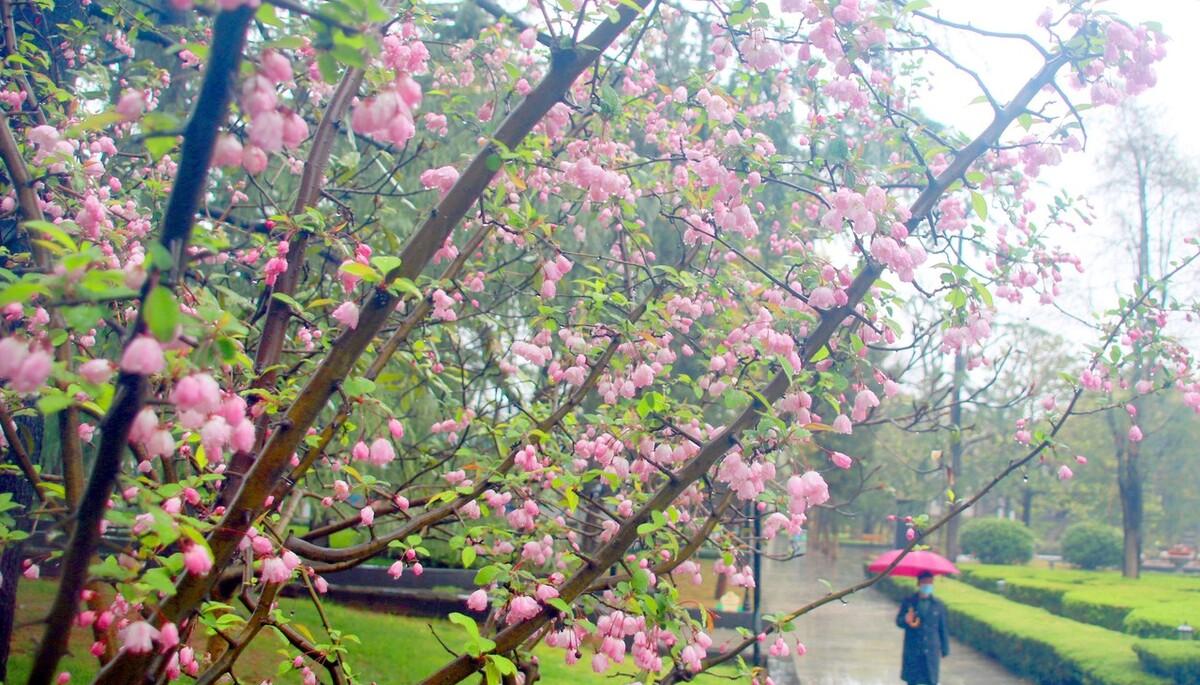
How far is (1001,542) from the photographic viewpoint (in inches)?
1025

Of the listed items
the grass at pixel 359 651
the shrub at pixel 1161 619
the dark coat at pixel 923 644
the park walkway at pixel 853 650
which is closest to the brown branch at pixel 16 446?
the grass at pixel 359 651

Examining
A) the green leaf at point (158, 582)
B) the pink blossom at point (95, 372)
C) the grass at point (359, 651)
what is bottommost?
the grass at point (359, 651)

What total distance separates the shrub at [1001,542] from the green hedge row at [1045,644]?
10214 millimetres

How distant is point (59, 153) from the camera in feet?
9.49

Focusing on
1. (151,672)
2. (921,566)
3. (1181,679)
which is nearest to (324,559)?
(151,672)

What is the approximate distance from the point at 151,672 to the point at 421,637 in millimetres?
6686

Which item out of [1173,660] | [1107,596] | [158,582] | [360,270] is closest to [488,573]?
[360,270]

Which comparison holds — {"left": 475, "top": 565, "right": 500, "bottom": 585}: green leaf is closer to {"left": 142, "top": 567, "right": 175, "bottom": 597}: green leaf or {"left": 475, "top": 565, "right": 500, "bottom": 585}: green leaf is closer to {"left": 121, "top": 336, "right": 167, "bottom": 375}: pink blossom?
{"left": 142, "top": 567, "right": 175, "bottom": 597}: green leaf

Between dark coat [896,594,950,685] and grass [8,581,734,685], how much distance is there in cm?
177

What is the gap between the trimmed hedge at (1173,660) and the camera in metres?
9.08

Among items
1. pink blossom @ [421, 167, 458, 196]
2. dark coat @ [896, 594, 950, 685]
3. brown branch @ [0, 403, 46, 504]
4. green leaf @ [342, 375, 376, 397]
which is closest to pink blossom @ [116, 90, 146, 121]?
green leaf @ [342, 375, 376, 397]

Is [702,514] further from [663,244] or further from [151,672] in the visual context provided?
[663,244]

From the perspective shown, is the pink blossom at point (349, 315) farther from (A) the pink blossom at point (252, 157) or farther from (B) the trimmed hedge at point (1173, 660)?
(B) the trimmed hedge at point (1173, 660)

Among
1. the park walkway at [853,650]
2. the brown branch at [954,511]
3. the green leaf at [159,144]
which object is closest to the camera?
the green leaf at [159,144]
